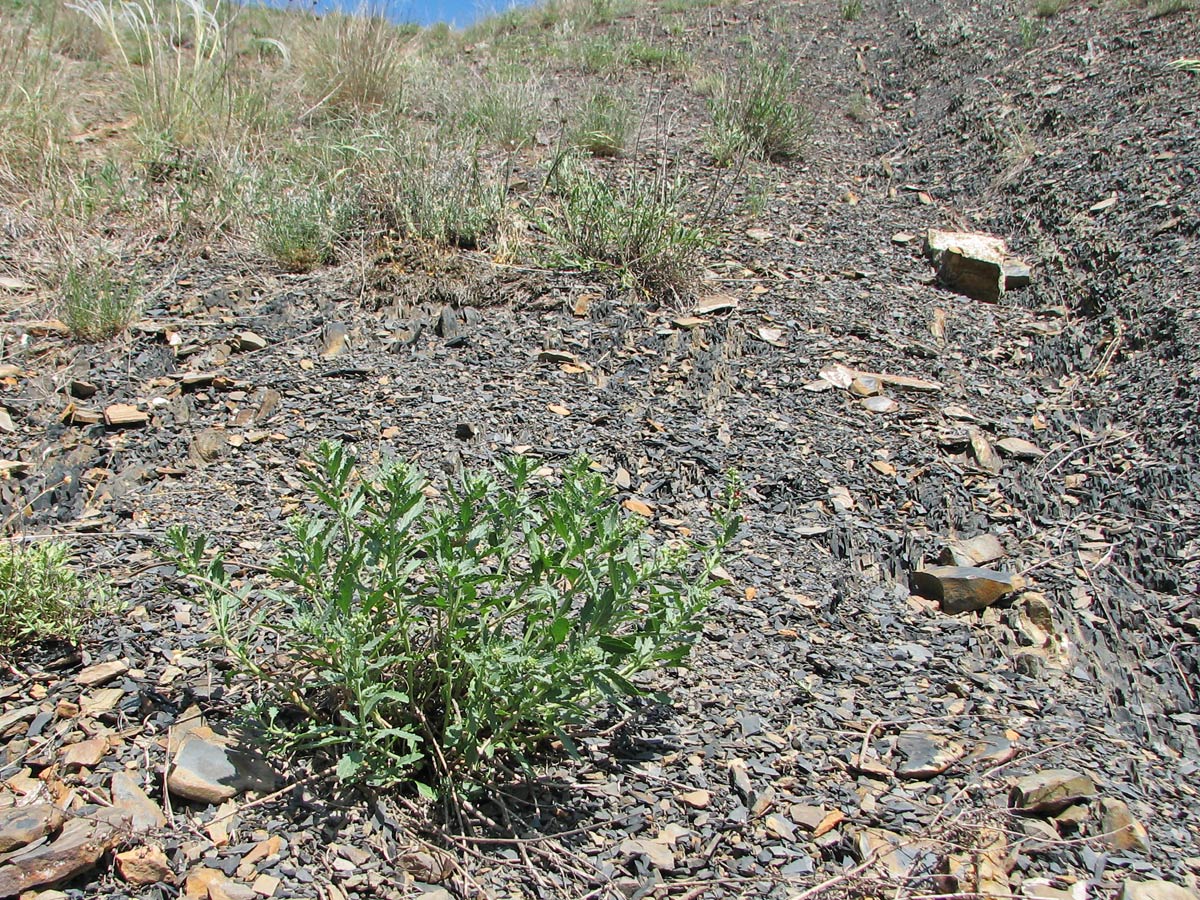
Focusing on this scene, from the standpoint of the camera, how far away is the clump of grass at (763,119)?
221 inches

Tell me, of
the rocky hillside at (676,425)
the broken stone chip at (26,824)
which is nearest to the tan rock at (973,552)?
the rocky hillside at (676,425)

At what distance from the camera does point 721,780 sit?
6.61 ft

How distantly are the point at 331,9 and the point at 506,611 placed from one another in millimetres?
5365

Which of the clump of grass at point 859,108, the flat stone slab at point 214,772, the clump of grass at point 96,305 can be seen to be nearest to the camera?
the flat stone slab at point 214,772

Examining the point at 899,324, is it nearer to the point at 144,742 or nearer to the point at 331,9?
the point at 144,742

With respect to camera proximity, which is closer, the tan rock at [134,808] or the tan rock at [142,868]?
the tan rock at [142,868]

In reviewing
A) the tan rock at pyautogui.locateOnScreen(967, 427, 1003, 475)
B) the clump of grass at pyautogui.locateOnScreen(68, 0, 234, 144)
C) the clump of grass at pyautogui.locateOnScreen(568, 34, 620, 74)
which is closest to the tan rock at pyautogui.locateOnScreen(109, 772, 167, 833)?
the tan rock at pyautogui.locateOnScreen(967, 427, 1003, 475)

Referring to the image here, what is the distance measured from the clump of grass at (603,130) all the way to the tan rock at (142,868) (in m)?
4.33

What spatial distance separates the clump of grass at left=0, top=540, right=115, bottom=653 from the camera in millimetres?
2074

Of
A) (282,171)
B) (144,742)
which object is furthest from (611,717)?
(282,171)

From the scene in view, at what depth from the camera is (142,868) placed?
1.66 metres

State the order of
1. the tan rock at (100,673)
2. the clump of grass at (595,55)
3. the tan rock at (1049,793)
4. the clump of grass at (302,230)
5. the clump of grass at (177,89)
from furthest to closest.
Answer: the clump of grass at (595,55) → the clump of grass at (177,89) → the clump of grass at (302,230) → the tan rock at (100,673) → the tan rock at (1049,793)

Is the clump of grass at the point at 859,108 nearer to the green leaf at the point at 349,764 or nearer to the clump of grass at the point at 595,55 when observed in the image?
the clump of grass at the point at 595,55

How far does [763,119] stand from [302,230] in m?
2.97
